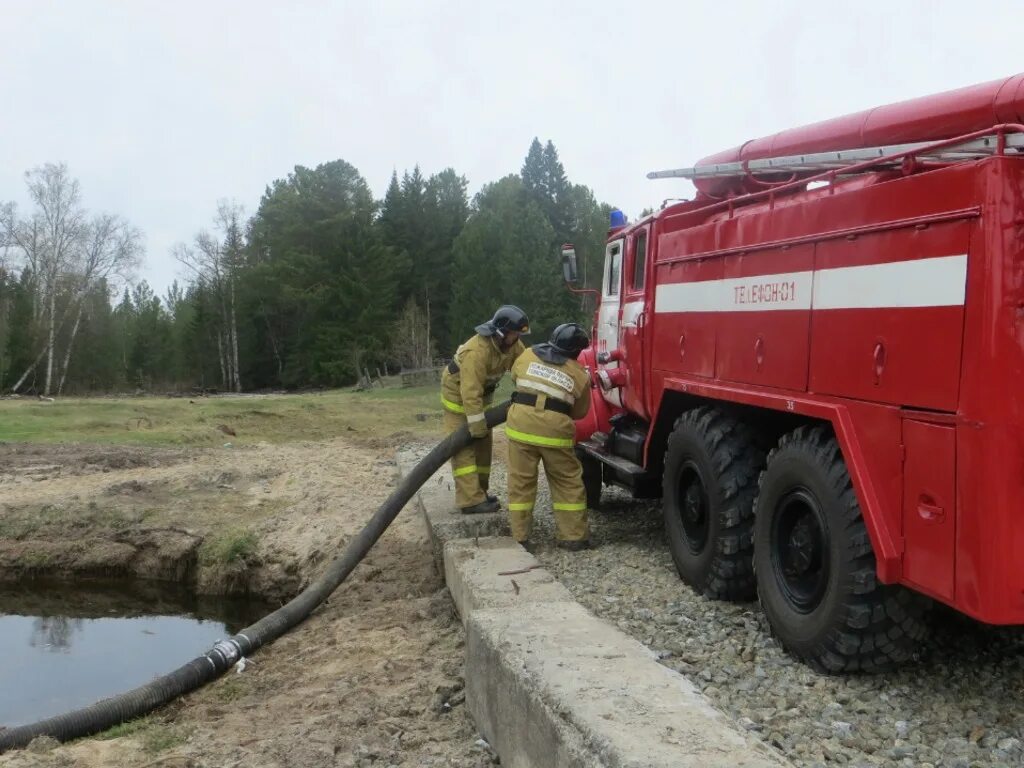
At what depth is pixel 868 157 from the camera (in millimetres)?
3986

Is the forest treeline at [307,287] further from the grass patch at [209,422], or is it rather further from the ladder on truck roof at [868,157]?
the ladder on truck roof at [868,157]

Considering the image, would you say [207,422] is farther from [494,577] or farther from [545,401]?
[494,577]

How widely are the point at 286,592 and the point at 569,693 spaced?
233 inches

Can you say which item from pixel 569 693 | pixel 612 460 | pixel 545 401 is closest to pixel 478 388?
pixel 545 401

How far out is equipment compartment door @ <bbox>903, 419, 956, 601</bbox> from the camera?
3201mm

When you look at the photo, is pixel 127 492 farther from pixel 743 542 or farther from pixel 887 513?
pixel 887 513

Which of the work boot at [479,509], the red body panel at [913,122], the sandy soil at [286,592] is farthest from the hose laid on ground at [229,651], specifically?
the red body panel at [913,122]

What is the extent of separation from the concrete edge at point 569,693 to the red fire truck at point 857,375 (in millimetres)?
1021

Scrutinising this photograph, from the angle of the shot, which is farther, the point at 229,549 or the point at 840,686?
the point at 229,549

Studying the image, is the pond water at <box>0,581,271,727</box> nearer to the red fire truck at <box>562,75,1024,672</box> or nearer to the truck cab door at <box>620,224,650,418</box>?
the truck cab door at <box>620,224,650,418</box>

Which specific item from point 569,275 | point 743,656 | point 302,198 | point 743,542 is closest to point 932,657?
point 743,656

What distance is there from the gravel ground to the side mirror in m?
3.09

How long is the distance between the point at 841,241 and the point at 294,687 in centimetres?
412

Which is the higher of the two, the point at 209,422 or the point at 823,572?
the point at 823,572
